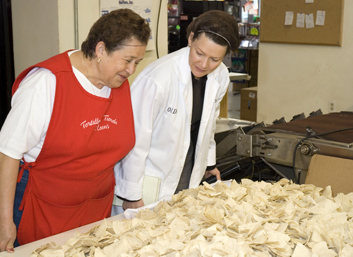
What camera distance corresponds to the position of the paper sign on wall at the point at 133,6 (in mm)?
2820

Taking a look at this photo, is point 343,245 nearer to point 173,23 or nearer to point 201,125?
point 201,125

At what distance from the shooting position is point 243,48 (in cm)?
781

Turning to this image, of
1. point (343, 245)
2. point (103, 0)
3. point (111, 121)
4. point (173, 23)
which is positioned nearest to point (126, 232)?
point (111, 121)

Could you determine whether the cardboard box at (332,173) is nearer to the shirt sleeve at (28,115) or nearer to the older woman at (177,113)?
the older woman at (177,113)

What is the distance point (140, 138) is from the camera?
1.75 m

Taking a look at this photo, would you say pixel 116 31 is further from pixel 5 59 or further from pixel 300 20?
pixel 300 20

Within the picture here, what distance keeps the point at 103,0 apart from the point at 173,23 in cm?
185

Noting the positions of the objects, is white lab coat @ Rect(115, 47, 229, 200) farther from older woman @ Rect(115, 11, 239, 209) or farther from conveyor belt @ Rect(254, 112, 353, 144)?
conveyor belt @ Rect(254, 112, 353, 144)

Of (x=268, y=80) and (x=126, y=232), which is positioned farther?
(x=268, y=80)

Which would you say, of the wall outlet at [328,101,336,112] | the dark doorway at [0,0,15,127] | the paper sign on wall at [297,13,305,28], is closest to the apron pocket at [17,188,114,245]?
the dark doorway at [0,0,15,127]

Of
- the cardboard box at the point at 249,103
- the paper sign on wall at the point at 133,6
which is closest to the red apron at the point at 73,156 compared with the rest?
the paper sign on wall at the point at 133,6

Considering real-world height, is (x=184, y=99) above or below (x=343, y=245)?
above

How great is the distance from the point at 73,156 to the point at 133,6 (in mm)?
1700

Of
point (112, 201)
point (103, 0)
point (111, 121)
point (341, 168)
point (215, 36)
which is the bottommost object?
point (112, 201)
